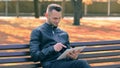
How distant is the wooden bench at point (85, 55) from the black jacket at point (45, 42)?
37 centimetres

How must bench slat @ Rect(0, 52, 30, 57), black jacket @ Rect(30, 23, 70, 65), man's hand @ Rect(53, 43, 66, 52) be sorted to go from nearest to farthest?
man's hand @ Rect(53, 43, 66, 52) → black jacket @ Rect(30, 23, 70, 65) → bench slat @ Rect(0, 52, 30, 57)

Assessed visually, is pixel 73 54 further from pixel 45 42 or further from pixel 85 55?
pixel 85 55

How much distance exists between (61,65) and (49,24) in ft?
2.16

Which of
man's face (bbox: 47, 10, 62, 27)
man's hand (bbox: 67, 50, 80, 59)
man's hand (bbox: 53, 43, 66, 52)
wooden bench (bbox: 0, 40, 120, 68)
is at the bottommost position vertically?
wooden bench (bbox: 0, 40, 120, 68)

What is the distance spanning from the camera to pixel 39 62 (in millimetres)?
5727

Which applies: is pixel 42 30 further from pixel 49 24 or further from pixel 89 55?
pixel 89 55

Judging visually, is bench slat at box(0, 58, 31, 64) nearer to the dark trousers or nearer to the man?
the man

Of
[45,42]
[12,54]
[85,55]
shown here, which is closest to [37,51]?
[45,42]

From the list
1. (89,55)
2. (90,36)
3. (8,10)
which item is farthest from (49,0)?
(89,55)

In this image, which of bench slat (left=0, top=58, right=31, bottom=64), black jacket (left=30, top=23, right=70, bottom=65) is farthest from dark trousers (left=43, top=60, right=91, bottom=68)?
bench slat (left=0, top=58, right=31, bottom=64)

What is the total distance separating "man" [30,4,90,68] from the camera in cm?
511

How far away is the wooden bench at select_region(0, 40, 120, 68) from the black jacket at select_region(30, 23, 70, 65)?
0.37 m

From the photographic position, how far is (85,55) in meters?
6.23

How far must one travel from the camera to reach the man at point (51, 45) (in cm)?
511
